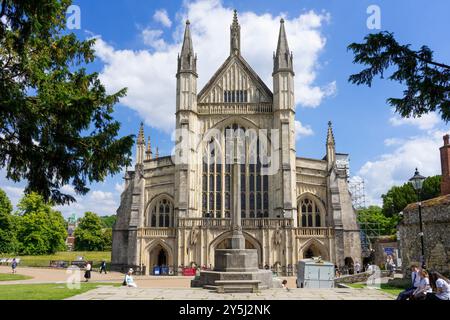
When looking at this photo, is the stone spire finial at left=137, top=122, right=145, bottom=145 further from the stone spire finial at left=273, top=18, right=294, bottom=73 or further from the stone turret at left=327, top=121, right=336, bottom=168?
the stone turret at left=327, top=121, right=336, bottom=168

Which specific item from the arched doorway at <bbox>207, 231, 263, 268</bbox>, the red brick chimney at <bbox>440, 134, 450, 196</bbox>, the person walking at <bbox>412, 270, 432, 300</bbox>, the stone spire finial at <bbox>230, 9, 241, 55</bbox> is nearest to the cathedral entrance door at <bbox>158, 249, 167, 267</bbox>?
the arched doorway at <bbox>207, 231, 263, 268</bbox>

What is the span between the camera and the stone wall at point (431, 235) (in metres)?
18.3

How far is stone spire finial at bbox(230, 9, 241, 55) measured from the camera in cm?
4122

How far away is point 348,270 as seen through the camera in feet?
114

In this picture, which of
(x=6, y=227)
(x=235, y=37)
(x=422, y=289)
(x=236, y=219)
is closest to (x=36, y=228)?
(x=6, y=227)

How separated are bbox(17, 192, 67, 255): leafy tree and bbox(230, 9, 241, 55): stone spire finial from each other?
1454 inches

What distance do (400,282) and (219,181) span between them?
69.0ft

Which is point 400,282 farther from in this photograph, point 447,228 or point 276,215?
point 276,215

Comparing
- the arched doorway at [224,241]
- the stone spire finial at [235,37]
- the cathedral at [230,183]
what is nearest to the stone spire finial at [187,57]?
the cathedral at [230,183]

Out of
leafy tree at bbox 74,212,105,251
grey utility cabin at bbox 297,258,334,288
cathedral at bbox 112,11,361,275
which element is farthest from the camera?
leafy tree at bbox 74,212,105,251

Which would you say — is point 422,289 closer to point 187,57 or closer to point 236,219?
point 236,219

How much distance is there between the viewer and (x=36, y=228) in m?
62.6

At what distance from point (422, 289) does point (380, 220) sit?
59.4m
